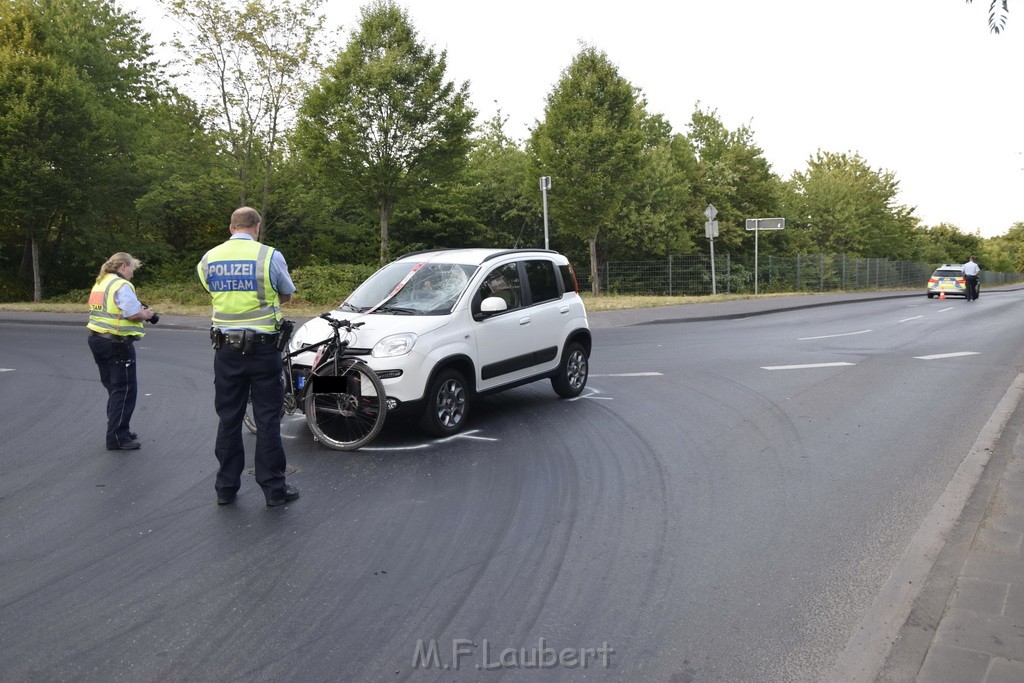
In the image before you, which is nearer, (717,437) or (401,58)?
(717,437)

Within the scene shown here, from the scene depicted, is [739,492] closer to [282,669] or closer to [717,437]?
[717,437]

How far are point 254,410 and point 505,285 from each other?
3.59 m

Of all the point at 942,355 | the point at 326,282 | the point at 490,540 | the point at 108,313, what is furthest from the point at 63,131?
the point at 490,540

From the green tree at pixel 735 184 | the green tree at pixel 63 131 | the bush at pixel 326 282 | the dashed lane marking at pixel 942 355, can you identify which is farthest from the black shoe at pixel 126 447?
the green tree at pixel 735 184

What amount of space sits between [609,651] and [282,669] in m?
1.31

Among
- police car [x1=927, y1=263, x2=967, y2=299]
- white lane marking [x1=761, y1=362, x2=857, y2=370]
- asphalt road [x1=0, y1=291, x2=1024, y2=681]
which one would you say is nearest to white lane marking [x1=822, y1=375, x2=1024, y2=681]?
asphalt road [x1=0, y1=291, x2=1024, y2=681]

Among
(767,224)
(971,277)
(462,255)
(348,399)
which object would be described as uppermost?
(767,224)

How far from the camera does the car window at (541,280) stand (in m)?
8.92

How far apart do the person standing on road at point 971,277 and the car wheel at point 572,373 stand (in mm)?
27980

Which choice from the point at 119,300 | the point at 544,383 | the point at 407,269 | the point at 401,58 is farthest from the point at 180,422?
the point at 401,58

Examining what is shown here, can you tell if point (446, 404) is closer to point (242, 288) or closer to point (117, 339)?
Answer: point (242, 288)

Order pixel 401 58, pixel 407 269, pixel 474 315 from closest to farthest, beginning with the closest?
pixel 474 315, pixel 407 269, pixel 401 58

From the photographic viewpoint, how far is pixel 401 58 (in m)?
25.0

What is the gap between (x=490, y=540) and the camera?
187 inches
